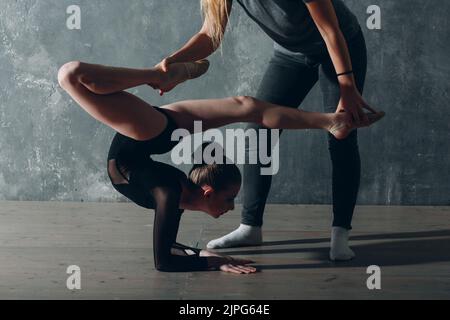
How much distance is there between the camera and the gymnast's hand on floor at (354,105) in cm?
270

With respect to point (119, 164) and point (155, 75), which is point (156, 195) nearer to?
point (119, 164)

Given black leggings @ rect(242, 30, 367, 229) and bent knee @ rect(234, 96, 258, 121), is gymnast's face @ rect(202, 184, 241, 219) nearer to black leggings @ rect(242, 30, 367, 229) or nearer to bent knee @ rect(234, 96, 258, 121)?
bent knee @ rect(234, 96, 258, 121)

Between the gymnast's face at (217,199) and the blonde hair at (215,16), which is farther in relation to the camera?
the blonde hair at (215,16)

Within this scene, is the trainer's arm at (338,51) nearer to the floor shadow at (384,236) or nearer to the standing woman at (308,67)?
the standing woman at (308,67)

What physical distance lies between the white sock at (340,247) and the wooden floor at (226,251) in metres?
0.04

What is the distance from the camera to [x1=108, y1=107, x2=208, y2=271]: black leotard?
2564 millimetres

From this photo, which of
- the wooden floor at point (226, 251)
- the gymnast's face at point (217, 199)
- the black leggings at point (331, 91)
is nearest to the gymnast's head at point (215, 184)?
the gymnast's face at point (217, 199)

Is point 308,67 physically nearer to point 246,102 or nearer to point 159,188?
point 246,102

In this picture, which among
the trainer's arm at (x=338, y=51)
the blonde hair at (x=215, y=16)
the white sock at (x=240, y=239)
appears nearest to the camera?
the trainer's arm at (x=338, y=51)

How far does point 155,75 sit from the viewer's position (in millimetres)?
2625

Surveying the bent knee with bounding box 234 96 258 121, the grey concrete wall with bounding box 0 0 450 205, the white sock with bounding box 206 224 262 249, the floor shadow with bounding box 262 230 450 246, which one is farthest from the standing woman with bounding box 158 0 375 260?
the grey concrete wall with bounding box 0 0 450 205

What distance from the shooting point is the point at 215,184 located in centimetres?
269
